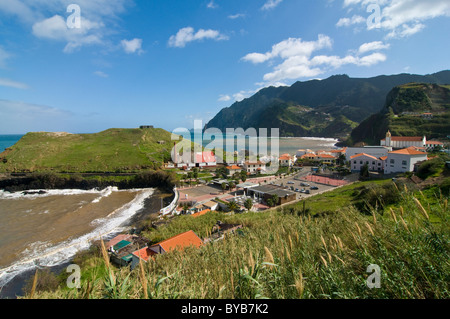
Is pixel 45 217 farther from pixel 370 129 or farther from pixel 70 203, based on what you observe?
pixel 370 129

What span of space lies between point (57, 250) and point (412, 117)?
81496 millimetres

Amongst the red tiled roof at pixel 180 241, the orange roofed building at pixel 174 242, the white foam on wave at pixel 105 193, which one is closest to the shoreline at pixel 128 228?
the orange roofed building at pixel 174 242

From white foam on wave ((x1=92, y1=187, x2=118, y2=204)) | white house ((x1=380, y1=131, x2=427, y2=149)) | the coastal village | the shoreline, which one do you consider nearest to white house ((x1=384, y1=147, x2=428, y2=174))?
the coastal village

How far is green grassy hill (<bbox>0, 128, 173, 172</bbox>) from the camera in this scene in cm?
4209

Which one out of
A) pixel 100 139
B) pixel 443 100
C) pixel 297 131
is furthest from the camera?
pixel 297 131

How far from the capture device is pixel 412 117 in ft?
196

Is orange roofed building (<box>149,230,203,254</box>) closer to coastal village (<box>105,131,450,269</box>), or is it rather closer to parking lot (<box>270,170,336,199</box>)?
coastal village (<box>105,131,450,269</box>)

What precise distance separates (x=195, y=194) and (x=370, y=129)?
233 feet

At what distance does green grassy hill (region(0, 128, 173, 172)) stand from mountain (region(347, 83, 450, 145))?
210 ft

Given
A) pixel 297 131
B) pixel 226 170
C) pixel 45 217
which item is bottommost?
pixel 45 217

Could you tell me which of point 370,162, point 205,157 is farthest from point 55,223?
point 370,162

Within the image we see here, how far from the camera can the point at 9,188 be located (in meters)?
34.0

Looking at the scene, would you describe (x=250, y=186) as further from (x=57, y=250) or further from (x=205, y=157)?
(x=205, y=157)
